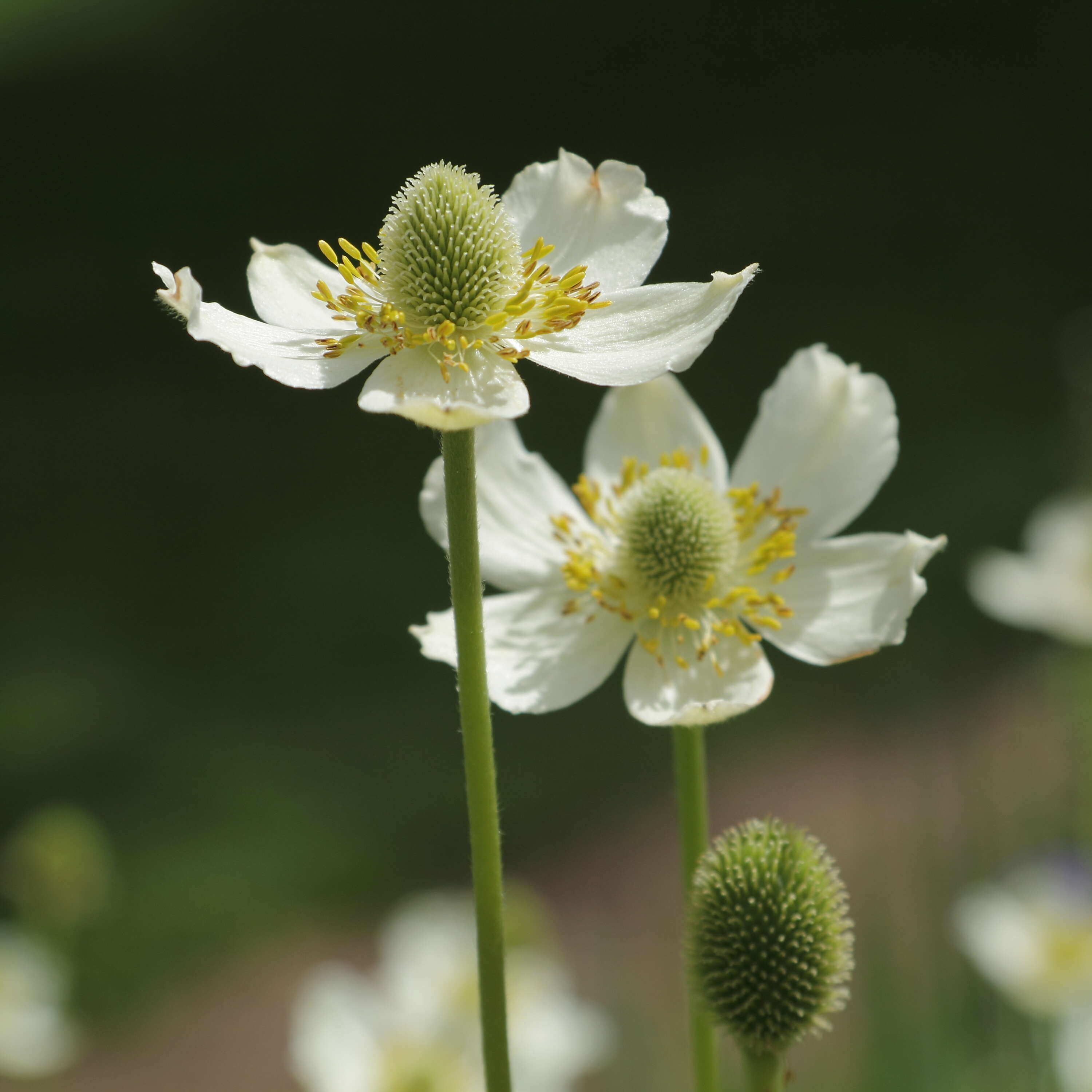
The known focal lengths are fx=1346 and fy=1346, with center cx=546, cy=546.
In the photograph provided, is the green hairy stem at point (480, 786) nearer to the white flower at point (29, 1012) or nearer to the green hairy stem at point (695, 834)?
the green hairy stem at point (695, 834)

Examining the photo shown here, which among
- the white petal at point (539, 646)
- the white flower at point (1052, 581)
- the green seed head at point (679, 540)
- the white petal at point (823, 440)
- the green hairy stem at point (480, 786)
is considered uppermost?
the white flower at point (1052, 581)

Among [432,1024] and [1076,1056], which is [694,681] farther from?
[432,1024]

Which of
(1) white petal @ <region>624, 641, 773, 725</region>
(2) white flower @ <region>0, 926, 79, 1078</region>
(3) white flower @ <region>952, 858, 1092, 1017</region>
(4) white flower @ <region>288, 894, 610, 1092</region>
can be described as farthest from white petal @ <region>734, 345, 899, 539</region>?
(2) white flower @ <region>0, 926, 79, 1078</region>

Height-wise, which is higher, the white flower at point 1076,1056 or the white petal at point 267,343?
the white petal at point 267,343

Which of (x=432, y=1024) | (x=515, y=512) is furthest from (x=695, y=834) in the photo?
(x=432, y=1024)

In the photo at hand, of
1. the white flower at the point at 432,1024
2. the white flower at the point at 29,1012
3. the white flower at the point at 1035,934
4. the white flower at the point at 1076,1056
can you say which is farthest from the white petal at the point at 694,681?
the white flower at the point at 29,1012

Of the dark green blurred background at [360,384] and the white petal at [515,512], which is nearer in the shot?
the white petal at [515,512]
